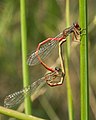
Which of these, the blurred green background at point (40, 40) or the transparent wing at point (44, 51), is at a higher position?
the blurred green background at point (40, 40)

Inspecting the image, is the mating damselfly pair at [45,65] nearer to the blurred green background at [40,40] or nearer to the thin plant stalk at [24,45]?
the thin plant stalk at [24,45]

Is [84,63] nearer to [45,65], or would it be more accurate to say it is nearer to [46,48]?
[45,65]

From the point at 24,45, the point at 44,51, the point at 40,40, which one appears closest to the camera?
the point at 24,45

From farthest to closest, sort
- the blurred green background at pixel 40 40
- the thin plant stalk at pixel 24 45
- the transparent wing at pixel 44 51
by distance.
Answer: the blurred green background at pixel 40 40, the transparent wing at pixel 44 51, the thin plant stalk at pixel 24 45

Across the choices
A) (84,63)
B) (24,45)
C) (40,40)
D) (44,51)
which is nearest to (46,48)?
(44,51)

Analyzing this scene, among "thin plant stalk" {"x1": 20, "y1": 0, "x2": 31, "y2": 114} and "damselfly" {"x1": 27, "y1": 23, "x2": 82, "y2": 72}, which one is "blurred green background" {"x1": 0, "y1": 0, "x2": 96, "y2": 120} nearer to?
"damselfly" {"x1": 27, "y1": 23, "x2": 82, "y2": 72}

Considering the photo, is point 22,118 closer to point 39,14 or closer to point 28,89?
point 28,89

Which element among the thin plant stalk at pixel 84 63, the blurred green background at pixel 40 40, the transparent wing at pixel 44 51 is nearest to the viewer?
the thin plant stalk at pixel 84 63

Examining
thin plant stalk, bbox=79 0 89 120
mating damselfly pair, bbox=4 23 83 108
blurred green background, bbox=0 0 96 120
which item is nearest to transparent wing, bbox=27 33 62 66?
mating damselfly pair, bbox=4 23 83 108

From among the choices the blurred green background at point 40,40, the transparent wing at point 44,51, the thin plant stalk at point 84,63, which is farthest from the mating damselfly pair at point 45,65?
the blurred green background at point 40,40
